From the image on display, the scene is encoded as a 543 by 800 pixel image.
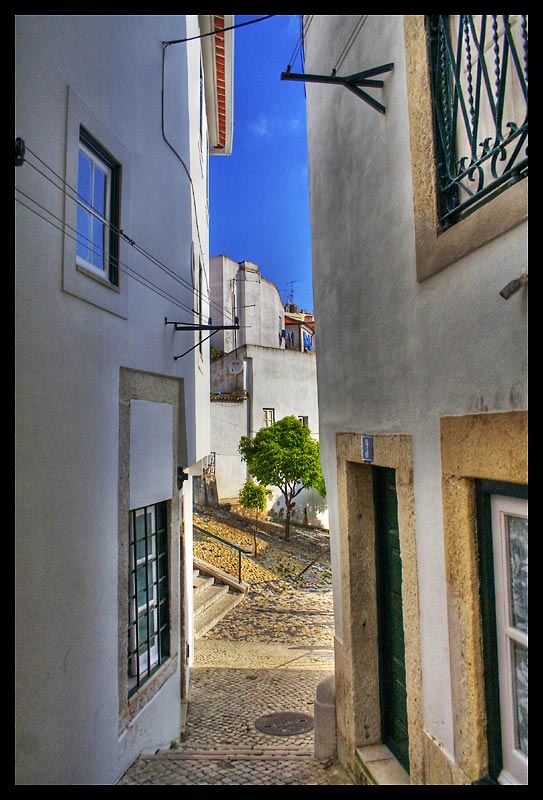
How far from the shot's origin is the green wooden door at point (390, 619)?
4.29m

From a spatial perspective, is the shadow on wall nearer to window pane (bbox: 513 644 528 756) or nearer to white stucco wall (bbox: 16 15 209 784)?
white stucco wall (bbox: 16 15 209 784)

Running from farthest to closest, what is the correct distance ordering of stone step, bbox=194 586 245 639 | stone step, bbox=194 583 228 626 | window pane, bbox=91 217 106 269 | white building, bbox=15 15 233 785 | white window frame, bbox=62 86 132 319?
stone step, bbox=194 583 228 626, stone step, bbox=194 586 245 639, window pane, bbox=91 217 106 269, white window frame, bbox=62 86 132 319, white building, bbox=15 15 233 785

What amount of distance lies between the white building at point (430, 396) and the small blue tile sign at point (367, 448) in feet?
0.11

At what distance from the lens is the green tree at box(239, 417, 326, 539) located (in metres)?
21.5

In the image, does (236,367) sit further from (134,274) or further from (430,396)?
(430,396)

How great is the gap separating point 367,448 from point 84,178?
3108mm

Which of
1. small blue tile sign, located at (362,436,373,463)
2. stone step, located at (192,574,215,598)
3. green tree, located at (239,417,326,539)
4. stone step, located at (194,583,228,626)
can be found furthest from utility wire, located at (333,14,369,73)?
green tree, located at (239,417,326,539)

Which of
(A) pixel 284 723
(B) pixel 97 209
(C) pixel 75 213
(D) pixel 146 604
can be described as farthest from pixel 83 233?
(A) pixel 284 723

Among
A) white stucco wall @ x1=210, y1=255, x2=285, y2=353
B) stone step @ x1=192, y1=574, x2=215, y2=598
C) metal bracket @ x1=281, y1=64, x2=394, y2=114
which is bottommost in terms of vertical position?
stone step @ x1=192, y1=574, x2=215, y2=598

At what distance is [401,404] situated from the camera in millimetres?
3771

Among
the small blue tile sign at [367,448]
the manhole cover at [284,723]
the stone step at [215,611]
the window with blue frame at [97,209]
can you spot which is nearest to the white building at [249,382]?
the stone step at [215,611]
